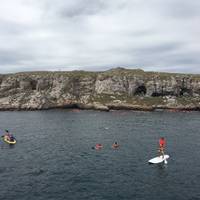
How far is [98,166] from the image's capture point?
180 feet

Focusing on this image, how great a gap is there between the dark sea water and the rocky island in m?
60.9

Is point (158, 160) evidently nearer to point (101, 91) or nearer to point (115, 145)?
point (115, 145)

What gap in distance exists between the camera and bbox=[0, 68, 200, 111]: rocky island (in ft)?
519

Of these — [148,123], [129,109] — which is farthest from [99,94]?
[148,123]

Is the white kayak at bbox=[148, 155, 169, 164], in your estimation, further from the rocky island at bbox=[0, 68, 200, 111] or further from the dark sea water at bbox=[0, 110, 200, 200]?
the rocky island at bbox=[0, 68, 200, 111]

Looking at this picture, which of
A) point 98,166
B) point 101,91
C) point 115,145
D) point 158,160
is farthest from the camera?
point 101,91

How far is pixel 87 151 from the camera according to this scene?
220 feet

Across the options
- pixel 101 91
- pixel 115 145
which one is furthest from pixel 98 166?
pixel 101 91

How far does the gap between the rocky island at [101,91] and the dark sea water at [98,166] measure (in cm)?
6090

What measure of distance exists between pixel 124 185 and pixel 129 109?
112 meters

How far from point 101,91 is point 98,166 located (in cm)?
11506

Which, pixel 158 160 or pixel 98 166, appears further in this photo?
pixel 158 160

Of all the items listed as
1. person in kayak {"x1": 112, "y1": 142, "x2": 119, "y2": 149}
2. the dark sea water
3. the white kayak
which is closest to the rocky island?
the dark sea water

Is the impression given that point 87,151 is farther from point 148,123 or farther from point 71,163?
point 148,123
